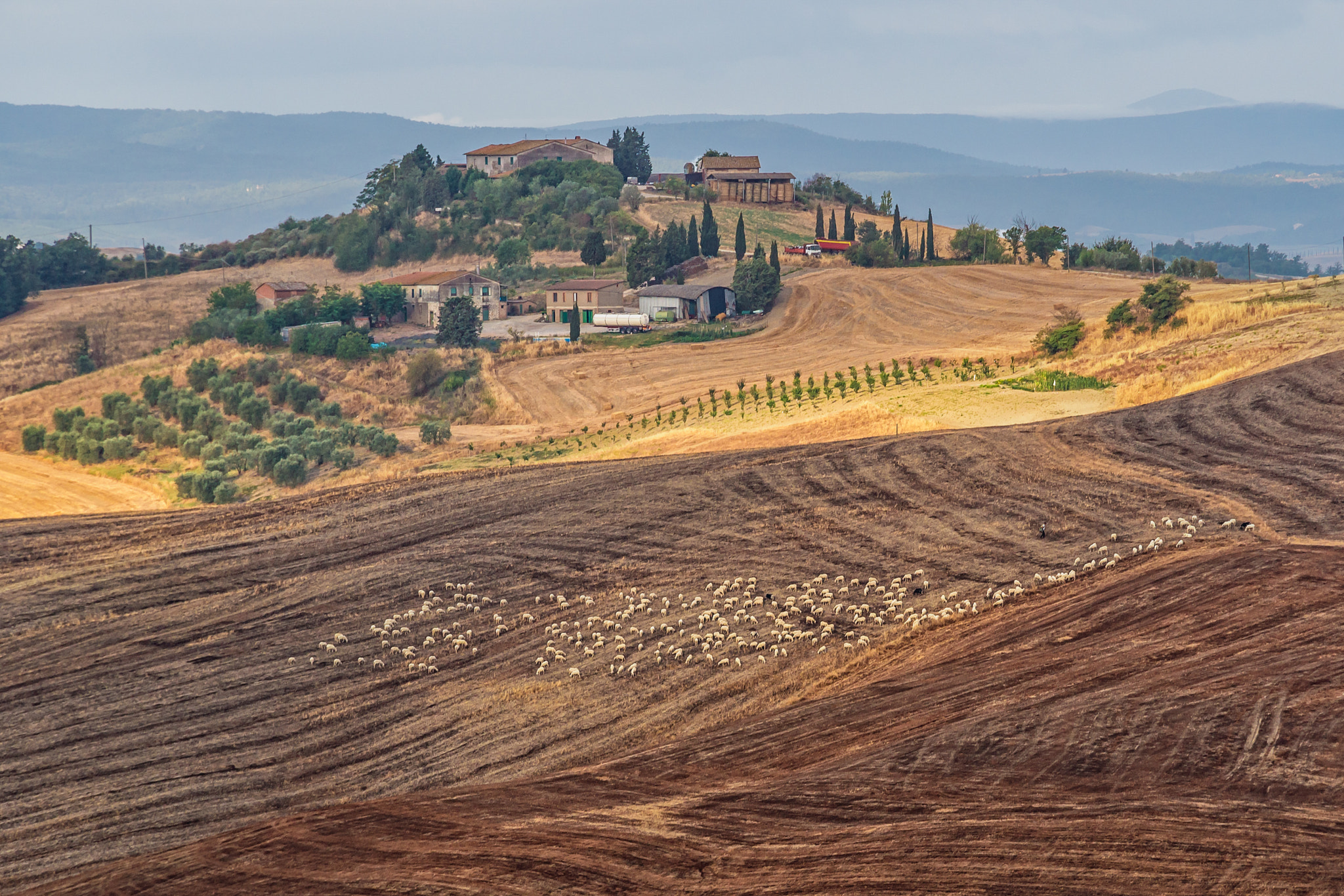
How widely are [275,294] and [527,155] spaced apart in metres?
52.4

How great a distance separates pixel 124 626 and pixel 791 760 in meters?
19.7

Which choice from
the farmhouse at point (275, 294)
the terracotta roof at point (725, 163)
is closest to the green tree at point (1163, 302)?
the farmhouse at point (275, 294)

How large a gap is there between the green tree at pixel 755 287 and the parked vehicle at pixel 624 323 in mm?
8230

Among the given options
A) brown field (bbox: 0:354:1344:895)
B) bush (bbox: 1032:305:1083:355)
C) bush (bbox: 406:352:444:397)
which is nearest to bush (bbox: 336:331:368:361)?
bush (bbox: 406:352:444:397)

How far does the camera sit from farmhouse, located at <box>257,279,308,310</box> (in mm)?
112250

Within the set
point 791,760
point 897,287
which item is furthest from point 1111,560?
point 897,287

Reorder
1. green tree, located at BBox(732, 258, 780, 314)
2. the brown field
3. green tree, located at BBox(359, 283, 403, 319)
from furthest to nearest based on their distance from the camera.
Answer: green tree, located at BBox(359, 283, 403, 319) < green tree, located at BBox(732, 258, 780, 314) < the brown field

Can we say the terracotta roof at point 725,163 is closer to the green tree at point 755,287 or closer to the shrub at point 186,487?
the green tree at point 755,287

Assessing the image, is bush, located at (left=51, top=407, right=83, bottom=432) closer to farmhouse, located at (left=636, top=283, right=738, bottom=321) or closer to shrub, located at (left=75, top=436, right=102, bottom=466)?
shrub, located at (left=75, top=436, right=102, bottom=466)

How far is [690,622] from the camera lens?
3070cm

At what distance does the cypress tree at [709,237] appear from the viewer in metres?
121

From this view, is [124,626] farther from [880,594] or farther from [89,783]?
[880,594]

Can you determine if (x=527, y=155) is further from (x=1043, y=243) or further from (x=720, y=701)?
(x=720, y=701)

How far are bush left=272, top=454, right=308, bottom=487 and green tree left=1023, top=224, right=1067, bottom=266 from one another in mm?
77405
